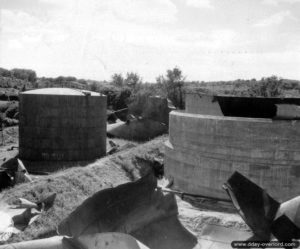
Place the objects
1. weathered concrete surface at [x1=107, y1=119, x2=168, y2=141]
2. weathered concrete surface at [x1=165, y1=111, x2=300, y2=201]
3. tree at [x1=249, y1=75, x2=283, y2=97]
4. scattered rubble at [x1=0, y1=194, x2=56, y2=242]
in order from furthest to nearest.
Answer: tree at [x1=249, y1=75, x2=283, y2=97]
weathered concrete surface at [x1=107, y1=119, x2=168, y2=141]
scattered rubble at [x1=0, y1=194, x2=56, y2=242]
weathered concrete surface at [x1=165, y1=111, x2=300, y2=201]

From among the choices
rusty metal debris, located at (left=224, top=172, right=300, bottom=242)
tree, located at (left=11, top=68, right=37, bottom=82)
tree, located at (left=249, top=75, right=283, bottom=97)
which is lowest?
rusty metal debris, located at (left=224, top=172, right=300, bottom=242)

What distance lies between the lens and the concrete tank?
634 cm

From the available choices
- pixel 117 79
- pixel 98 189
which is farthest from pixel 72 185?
pixel 117 79

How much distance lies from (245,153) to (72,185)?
672 cm

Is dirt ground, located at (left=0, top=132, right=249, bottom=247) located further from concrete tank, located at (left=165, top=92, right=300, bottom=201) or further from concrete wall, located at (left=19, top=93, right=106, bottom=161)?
concrete wall, located at (left=19, top=93, right=106, bottom=161)

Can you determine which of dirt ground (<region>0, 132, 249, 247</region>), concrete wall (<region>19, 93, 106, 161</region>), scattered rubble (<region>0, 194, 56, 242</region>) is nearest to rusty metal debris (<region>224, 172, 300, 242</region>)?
dirt ground (<region>0, 132, 249, 247</region>)

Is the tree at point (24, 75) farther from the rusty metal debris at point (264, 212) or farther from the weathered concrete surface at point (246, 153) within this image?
the rusty metal debris at point (264, 212)

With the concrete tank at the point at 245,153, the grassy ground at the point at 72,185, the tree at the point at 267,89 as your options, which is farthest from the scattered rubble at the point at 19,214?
the tree at the point at 267,89

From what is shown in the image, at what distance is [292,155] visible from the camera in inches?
250

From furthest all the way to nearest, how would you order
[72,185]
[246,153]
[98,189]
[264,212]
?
1. [98,189]
2. [72,185]
3. [246,153]
4. [264,212]

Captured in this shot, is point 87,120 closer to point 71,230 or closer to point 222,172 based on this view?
point 222,172

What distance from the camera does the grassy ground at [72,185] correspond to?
A: 27.7 ft

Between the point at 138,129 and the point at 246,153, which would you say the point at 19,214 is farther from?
the point at 138,129

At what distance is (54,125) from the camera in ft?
52.2
